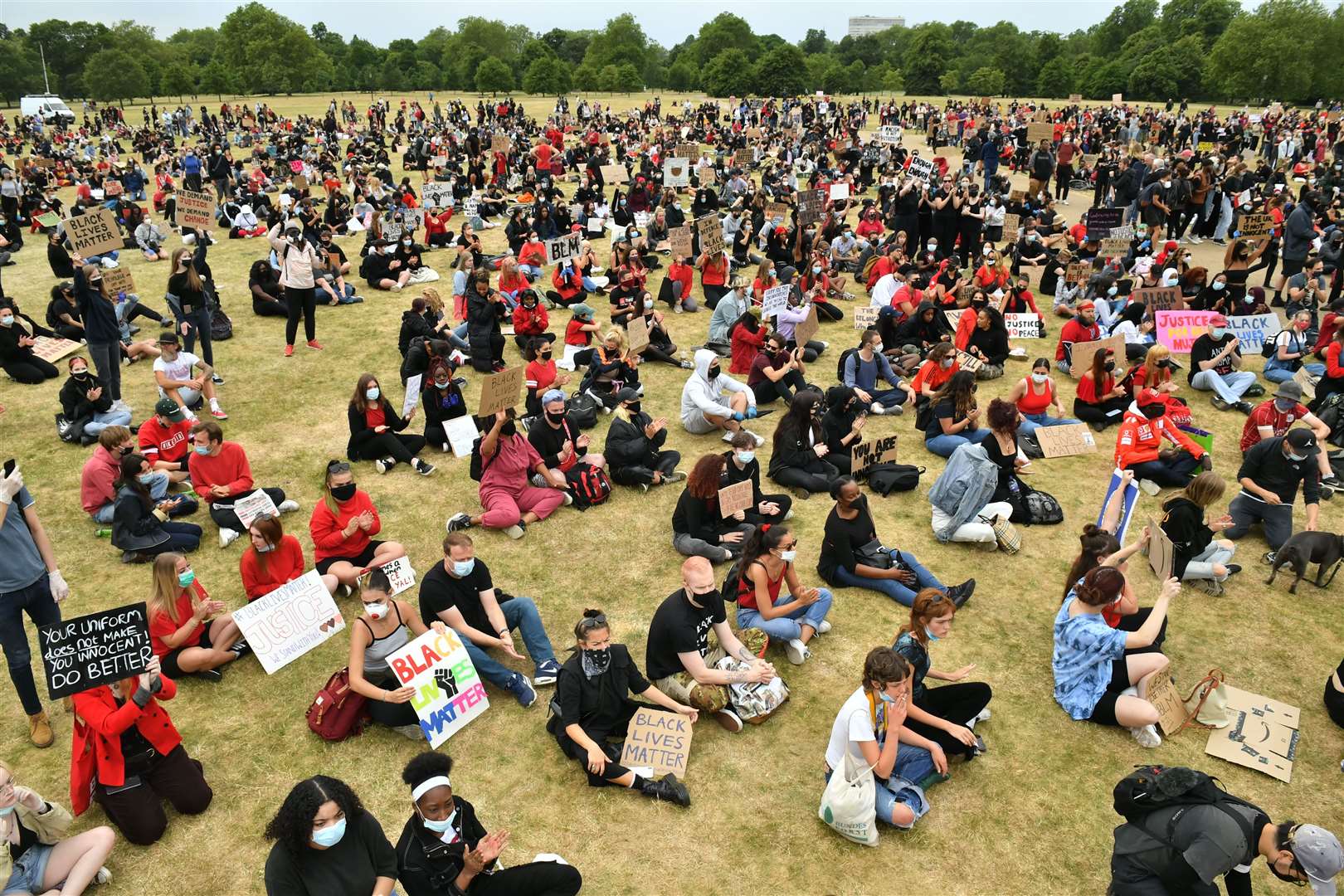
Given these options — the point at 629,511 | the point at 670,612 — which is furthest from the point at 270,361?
the point at 670,612

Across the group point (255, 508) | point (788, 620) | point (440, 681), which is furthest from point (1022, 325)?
point (255, 508)

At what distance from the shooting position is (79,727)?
5.77 meters

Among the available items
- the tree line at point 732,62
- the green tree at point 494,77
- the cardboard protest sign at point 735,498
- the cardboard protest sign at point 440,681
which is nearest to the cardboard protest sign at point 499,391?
the cardboard protest sign at point 735,498

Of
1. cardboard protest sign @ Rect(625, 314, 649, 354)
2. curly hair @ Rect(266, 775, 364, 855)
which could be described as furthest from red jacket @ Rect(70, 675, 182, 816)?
cardboard protest sign @ Rect(625, 314, 649, 354)

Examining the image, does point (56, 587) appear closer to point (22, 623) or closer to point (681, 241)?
point (22, 623)

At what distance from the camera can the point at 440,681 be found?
6.74 metres

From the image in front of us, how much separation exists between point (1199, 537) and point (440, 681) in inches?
288

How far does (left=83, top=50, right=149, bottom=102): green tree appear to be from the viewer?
8650cm

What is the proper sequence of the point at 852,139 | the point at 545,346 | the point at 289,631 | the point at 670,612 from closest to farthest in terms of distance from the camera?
1. the point at 670,612
2. the point at 289,631
3. the point at 545,346
4. the point at 852,139

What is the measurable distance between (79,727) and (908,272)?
14.6 m

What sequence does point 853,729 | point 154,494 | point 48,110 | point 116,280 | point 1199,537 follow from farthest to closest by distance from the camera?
point 48,110, point 116,280, point 154,494, point 1199,537, point 853,729

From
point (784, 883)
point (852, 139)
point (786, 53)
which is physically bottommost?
point (784, 883)

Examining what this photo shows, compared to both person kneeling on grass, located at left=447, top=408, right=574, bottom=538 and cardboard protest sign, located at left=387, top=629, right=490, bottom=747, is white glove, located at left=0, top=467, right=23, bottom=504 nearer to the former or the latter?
cardboard protest sign, located at left=387, top=629, right=490, bottom=747

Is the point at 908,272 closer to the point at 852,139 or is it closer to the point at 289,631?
the point at 289,631
